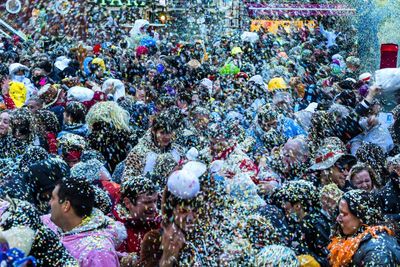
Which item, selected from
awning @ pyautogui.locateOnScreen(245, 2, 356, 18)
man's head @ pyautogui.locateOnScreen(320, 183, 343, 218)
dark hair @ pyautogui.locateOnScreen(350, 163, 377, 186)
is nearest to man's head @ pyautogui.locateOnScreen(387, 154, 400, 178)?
dark hair @ pyautogui.locateOnScreen(350, 163, 377, 186)

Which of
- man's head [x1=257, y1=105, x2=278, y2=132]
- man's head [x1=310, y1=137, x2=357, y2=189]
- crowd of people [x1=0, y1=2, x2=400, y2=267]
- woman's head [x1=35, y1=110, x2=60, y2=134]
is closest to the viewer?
crowd of people [x1=0, y1=2, x2=400, y2=267]

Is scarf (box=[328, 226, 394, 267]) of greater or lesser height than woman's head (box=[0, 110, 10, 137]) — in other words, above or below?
above

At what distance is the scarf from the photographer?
15.2ft

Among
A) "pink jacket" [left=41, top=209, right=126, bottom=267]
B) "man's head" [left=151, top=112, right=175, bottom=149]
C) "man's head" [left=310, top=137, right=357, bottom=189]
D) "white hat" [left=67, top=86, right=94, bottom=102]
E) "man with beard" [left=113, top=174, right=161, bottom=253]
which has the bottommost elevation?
"white hat" [left=67, top=86, right=94, bottom=102]

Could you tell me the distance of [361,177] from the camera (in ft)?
20.4

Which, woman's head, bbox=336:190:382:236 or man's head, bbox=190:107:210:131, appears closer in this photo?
woman's head, bbox=336:190:382:236

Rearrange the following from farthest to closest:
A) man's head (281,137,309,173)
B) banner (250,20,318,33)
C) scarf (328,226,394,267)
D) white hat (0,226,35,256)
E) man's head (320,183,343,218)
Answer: banner (250,20,318,33) → man's head (281,137,309,173) → man's head (320,183,343,218) → scarf (328,226,394,267) → white hat (0,226,35,256)

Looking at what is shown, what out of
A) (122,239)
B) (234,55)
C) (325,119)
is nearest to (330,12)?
(234,55)

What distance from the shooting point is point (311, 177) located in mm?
6738

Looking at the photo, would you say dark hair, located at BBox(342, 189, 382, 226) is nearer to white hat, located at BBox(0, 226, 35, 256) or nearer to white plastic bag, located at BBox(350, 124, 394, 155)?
white hat, located at BBox(0, 226, 35, 256)

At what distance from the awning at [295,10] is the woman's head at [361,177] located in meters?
18.8

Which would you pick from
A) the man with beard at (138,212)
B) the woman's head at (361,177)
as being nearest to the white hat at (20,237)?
the man with beard at (138,212)

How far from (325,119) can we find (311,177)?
65.8 inches

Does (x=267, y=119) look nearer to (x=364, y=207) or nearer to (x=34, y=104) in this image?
(x=34, y=104)
